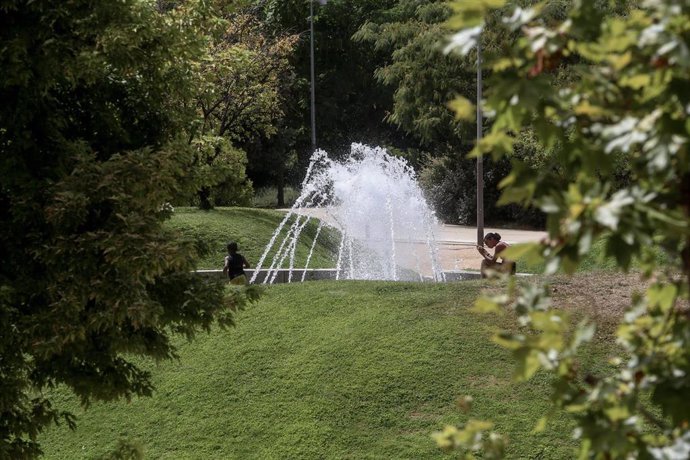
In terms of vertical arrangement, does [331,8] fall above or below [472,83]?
above

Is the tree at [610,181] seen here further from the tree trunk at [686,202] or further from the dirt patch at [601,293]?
the dirt patch at [601,293]

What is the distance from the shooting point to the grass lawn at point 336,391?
7891 millimetres

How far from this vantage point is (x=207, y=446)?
818 cm

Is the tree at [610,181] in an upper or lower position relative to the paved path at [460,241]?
upper

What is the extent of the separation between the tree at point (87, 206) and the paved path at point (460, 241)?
33.9ft

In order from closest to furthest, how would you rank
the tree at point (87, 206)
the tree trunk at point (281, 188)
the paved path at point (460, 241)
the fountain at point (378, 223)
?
the tree at point (87, 206)
the fountain at point (378, 223)
the paved path at point (460, 241)
the tree trunk at point (281, 188)

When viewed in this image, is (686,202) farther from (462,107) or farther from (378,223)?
(378,223)

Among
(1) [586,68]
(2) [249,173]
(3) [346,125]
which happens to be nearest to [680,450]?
(1) [586,68]

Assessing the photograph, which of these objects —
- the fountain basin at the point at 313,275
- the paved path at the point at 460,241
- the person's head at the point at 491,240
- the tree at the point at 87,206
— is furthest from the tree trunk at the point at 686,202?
the paved path at the point at 460,241

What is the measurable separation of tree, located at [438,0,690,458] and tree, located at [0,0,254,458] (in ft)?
10.6

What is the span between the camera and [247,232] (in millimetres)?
19141

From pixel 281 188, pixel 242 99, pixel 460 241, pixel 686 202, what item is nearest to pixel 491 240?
pixel 686 202

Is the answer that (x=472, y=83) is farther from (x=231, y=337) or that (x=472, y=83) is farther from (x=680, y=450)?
(x=680, y=450)

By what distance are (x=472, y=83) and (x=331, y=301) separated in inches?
919
